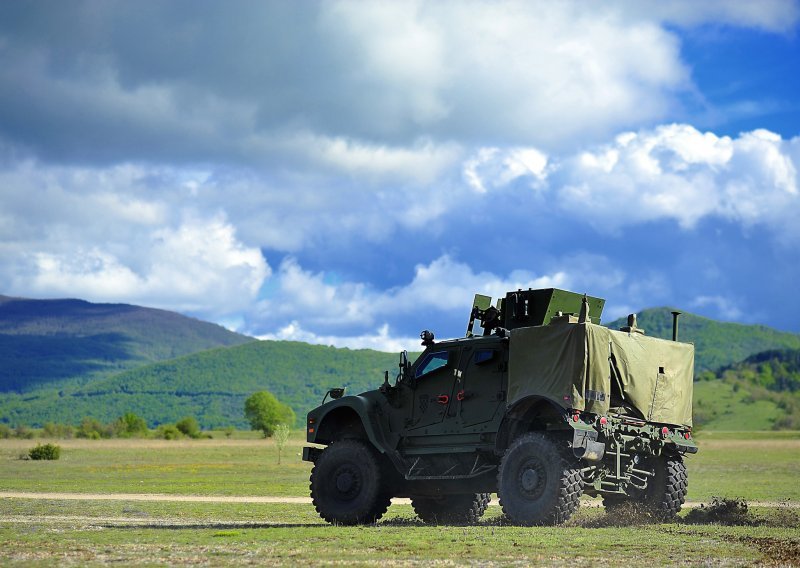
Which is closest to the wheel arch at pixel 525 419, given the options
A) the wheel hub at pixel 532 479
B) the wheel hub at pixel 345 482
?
the wheel hub at pixel 532 479

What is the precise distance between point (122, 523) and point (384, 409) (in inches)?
217

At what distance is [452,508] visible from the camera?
2189cm

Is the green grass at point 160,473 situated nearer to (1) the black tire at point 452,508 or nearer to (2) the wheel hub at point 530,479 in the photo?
(1) the black tire at point 452,508

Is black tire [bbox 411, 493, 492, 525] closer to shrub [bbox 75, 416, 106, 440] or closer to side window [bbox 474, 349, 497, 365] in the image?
side window [bbox 474, 349, 497, 365]

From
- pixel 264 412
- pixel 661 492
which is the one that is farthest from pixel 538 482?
pixel 264 412

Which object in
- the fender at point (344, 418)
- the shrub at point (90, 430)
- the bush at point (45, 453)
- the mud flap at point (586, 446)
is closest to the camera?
the mud flap at point (586, 446)

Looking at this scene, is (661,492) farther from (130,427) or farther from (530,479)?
(130,427)

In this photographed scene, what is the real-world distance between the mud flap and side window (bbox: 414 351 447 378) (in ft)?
11.4

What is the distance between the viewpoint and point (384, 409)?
2133 cm

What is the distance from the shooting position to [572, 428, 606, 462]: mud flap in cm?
1789

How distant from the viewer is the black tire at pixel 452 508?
21.7m

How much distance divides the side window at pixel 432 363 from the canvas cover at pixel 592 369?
67.2 inches

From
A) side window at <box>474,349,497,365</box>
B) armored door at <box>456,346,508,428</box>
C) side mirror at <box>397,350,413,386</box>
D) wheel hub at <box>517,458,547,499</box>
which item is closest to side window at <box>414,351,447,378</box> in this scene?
side mirror at <box>397,350,413,386</box>

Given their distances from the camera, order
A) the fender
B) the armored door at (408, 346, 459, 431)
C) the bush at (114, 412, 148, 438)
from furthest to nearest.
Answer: the bush at (114, 412, 148, 438), the fender, the armored door at (408, 346, 459, 431)
